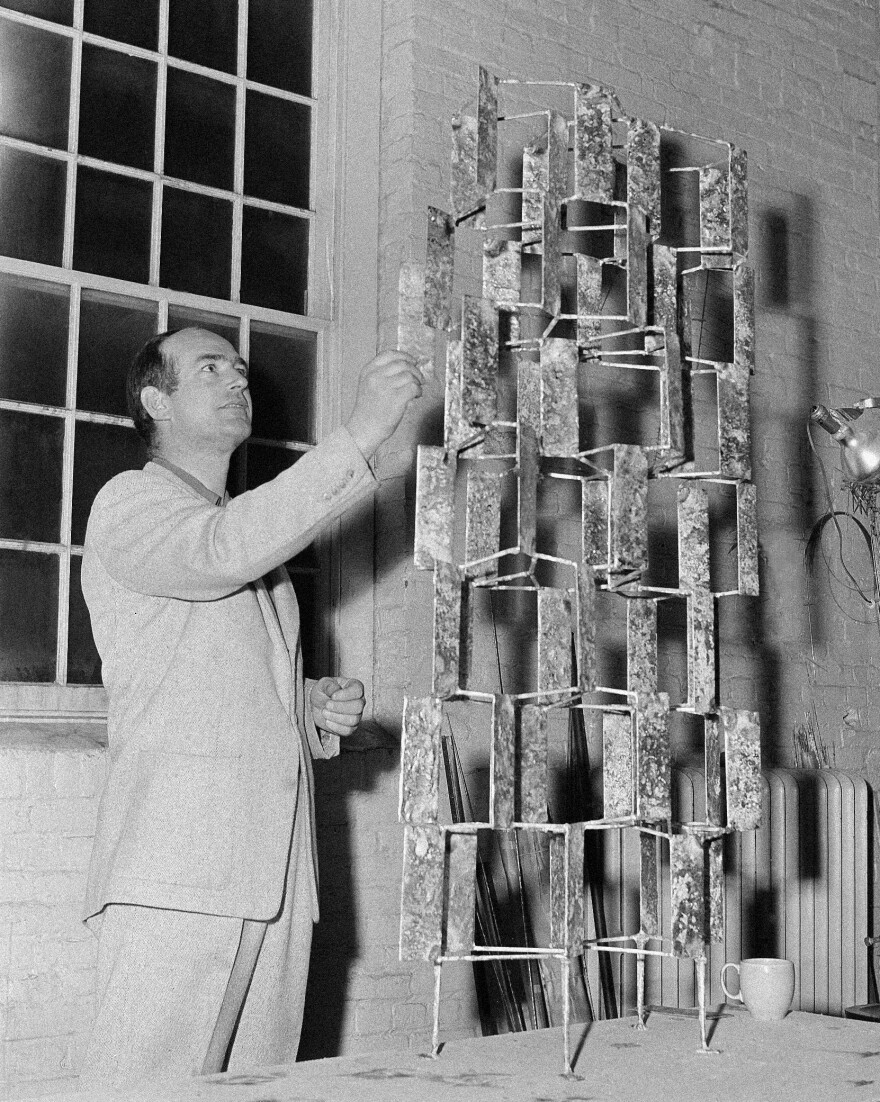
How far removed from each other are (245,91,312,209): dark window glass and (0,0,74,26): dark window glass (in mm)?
510

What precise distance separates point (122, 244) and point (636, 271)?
180cm

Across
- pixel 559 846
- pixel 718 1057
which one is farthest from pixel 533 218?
pixel 718 1057

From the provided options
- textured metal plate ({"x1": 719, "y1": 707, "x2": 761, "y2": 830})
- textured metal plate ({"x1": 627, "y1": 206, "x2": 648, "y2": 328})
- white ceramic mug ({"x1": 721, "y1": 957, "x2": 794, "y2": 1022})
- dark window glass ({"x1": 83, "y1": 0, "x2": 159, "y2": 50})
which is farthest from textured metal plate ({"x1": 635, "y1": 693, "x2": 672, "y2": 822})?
dark window glass ({"x1": 83, "y1": 0, "x2": 159, "y2": 50})

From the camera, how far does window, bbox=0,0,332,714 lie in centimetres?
315

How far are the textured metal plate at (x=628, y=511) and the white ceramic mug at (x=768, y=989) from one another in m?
0.66

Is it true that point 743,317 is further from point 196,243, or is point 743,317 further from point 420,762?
point 196,243

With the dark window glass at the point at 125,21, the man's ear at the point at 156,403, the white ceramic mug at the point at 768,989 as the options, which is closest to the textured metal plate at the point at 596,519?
the white ceramic mug at the point at 768,989

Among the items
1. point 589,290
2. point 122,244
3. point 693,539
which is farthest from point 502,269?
point 122,244

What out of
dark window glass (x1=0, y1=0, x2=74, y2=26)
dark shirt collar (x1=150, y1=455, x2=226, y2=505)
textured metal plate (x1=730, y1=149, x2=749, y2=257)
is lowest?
dark shirt collar (x1=150, y1=455, x2=226, y2=505)

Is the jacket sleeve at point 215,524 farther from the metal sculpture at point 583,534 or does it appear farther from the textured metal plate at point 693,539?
the textured metal plate at point 693,539

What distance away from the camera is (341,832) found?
336cm

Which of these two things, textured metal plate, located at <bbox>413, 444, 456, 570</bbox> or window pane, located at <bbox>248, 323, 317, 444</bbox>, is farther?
window pane, located at <bbox>248, 323, 317, 444</bbox>

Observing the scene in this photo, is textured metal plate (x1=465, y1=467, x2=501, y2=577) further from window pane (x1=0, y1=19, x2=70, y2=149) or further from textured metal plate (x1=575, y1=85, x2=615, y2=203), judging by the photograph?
window pane (x1=0, y1=19, x2=70, y2=149)

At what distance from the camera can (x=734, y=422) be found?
2.04 metres
